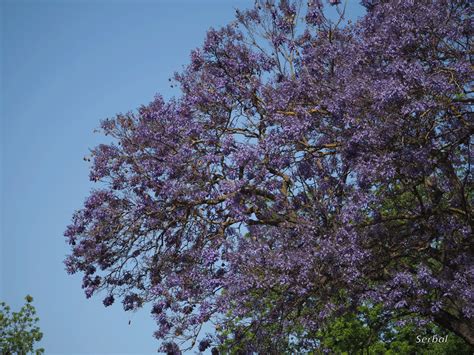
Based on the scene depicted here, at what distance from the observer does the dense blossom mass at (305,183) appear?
11469 millimetres

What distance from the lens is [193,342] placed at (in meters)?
13.6

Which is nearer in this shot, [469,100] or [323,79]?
[469,100]

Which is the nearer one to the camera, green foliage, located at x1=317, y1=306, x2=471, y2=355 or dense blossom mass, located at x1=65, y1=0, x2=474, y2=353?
dense blossom mass, located at x1=65, y1=0, x2=474, y2=353

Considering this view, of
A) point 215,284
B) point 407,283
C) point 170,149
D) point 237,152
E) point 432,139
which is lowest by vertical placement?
point 407,283

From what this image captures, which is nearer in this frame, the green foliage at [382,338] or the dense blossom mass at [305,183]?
the dense blossom mass at [305,183]

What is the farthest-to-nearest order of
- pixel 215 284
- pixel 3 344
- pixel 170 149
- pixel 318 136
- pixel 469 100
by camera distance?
pixel 3 344
pixel 170 149
pixel 318 136
pixel 215 284
pixel 469 100

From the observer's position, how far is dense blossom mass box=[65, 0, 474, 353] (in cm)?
1147

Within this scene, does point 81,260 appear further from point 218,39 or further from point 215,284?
point 218,39

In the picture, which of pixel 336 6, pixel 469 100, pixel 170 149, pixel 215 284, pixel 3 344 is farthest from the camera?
pixel 3 344

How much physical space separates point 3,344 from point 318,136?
1618 centimetres

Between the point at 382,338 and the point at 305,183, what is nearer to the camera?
the point at 305,183

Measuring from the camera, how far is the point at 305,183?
13125mm

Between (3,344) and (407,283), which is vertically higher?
(3,344)

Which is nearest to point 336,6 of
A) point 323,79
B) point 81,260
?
point 323,79
